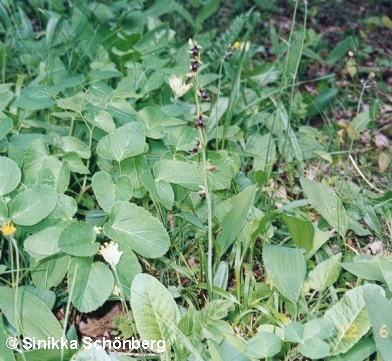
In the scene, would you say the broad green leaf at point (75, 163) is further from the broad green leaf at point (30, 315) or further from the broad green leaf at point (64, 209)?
the broad green leaf at point (30, 315)

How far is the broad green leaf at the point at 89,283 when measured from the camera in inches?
44.7

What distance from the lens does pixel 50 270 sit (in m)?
1.29

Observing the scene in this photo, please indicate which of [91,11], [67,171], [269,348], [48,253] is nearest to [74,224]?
[48,253]

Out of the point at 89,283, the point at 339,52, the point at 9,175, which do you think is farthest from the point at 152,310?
the point at 339,52

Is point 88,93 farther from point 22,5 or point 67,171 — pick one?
point 22,5

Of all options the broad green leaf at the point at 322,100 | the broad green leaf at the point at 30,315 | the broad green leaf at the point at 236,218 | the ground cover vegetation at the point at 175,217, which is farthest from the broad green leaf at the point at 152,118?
the broad green leaf at the point at 322,100

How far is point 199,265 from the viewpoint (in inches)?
57.0

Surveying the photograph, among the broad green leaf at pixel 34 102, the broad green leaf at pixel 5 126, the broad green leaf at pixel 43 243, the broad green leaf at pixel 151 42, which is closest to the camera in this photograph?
the broad green leaf at pixel 43 243

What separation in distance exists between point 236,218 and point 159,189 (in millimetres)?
224

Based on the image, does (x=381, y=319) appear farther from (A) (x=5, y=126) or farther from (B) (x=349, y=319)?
(A) (x=5, y=126)

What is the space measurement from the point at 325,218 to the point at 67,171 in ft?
2.53

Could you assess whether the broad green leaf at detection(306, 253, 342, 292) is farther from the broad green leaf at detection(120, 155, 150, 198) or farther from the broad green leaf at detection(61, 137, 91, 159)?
the broad green leaf at detection(61, 137, 91, 159)

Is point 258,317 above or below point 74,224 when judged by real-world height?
below

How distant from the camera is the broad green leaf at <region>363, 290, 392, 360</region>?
41.8 inches
